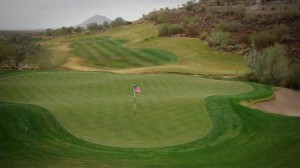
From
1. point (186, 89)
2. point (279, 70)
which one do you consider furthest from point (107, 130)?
point (279, 70)

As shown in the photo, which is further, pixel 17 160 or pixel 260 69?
pixel 260 69

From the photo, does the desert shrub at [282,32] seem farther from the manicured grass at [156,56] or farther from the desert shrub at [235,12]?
the desert shrub at [235,12]

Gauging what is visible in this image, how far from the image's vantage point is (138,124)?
17.1 metres

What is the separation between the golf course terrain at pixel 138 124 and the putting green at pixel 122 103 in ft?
0.14

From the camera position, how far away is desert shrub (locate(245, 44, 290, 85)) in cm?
3400

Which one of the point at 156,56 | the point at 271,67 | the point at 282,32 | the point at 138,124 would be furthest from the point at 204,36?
the point at 138,124

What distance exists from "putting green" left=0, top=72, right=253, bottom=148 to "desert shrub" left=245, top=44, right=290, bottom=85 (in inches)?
298

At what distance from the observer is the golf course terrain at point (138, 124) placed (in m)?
13.3

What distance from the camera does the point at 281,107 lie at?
2373 centimetres

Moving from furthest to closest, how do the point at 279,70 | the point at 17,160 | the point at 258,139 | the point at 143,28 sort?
Result: the point at 143,28
the point at 279,70
the point at 258,139
the point at 17,160

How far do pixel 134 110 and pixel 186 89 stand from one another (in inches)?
261

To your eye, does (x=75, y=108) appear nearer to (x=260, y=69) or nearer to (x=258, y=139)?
(x=258, y=139)

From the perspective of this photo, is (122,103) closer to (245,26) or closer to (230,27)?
(230,27)

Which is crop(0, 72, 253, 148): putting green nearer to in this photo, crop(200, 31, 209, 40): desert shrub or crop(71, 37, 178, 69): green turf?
crop(71, 37, 178, 69): green turf
